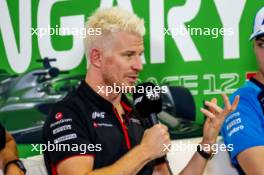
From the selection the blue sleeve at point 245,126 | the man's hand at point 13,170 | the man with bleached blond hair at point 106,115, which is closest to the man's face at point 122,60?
the man with bleached blond hair at point 106,115

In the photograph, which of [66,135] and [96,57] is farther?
[96,57]

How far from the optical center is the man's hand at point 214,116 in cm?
136

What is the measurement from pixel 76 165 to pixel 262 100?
678 millimetres

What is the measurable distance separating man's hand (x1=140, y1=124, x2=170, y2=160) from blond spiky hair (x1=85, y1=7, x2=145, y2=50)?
35cm

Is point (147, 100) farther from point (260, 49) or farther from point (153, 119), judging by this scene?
point (260, 49)

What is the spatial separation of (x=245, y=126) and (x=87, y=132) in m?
0.53

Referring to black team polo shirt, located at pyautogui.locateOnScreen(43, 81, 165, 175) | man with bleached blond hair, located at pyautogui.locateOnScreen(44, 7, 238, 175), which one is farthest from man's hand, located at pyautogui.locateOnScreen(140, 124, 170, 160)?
black team polo shirt, located at pyautogui.locateOnScreen(43, 81, 165, 175)

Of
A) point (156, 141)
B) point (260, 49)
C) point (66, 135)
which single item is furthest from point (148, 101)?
point (260, 49)

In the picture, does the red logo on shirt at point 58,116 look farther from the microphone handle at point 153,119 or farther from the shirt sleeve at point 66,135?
the microphone handle at point 153,119

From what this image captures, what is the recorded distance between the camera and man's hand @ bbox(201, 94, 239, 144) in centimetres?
136

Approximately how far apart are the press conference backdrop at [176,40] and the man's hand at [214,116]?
375mm

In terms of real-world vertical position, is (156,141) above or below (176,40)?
below

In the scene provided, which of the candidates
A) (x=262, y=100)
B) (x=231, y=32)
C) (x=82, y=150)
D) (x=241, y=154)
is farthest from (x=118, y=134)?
(x=231, y=32)

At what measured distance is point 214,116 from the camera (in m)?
1.39
